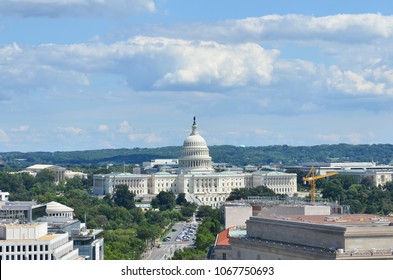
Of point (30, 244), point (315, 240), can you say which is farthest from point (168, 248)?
point (315, 240)

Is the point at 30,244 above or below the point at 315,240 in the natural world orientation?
below

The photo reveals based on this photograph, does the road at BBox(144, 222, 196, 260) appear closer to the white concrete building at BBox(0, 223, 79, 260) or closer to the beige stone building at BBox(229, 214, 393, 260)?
the white concrete building at BBox(0, 223, 79, 260)

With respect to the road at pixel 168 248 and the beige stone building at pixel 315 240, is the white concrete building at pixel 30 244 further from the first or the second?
the road at pixel 168 248

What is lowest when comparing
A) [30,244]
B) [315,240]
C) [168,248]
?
[168,248]

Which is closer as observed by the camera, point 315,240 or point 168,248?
point 315,240

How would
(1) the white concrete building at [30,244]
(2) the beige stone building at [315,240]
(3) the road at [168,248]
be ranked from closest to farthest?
1. (2) the beige stone building at [315,240]
2. (1) the white concrete building at [30,244]
3. (3) the road at [168,248]

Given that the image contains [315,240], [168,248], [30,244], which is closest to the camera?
[315,240]

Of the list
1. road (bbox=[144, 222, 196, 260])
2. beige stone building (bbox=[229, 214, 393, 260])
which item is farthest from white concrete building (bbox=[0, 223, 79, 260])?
road (bbox=[144, 222, 196, 260])

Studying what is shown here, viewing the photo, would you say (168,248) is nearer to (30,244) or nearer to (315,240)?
(30,244)

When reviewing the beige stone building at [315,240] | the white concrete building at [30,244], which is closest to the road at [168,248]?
the white concrete building at [30,244]

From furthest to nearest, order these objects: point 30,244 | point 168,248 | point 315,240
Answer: point 168,248 → point 30,244 → point 315,240

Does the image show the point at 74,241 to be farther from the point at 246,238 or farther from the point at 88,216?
the point at 88,216
